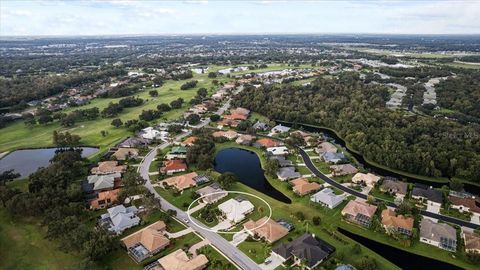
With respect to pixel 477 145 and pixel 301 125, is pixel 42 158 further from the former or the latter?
pixel 477 145

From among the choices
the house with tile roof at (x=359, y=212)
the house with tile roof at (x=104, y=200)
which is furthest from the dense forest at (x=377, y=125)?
the house with tile roof at (x=104, y=200)

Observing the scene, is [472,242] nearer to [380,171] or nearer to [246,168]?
[380,171]

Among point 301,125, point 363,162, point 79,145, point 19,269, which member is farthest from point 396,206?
point 79,145

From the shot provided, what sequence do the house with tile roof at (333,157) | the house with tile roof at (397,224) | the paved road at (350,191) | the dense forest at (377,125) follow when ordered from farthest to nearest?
1. the house with tile roof at (333,157)
2. the dense forest at (377,125)
3. the paved road at (350,191)
4. the house with tile roof at (397,224)

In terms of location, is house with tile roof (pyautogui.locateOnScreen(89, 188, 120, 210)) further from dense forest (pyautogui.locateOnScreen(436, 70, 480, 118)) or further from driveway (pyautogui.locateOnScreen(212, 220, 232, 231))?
dense forest (pyautogui.locateOnScreen(436, 70, 480, 118))

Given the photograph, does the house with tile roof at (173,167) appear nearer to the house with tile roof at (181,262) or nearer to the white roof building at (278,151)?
the white roof building at (278,151)
